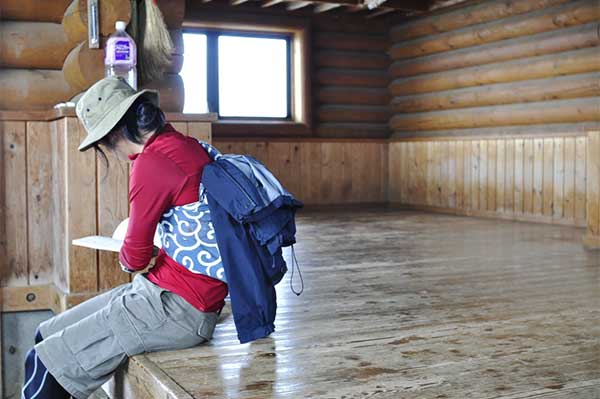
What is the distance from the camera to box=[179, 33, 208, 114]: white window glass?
890 centimetres

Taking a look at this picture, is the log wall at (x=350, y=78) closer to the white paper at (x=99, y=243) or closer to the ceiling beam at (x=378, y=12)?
the ceiling beam at (x=378, y=12)

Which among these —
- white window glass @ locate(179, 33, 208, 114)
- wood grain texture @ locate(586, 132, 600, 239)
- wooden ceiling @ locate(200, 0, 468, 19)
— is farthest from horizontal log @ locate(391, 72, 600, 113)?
white window glass @ locate(179, 33, 208, 114)

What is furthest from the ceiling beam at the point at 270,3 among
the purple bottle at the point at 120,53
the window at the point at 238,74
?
the purple bottle at the point at 120,53

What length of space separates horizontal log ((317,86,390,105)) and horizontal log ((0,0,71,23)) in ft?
18.6

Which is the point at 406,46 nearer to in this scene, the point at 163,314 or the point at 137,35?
the point at 137,35

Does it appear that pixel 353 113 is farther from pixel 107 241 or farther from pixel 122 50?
pixel 107 241

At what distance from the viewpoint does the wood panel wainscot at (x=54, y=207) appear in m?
3.55

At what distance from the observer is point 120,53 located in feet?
12.2

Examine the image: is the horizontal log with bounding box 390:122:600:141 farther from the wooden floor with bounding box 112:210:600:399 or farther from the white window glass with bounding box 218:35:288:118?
the wooden floor with bounding box 112:210:600:399

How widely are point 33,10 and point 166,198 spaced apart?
2.37m

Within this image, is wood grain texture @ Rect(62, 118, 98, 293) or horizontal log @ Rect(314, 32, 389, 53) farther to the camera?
horizontal log @ Rect(314, 32, 389, 53)

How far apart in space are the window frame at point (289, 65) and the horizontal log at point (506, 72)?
1.42 m

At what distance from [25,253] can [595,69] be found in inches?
217

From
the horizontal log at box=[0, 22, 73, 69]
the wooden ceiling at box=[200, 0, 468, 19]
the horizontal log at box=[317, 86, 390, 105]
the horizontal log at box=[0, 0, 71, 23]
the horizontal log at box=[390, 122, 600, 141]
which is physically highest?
the wooden ceiling at box=[200, 0, 468, 19]
